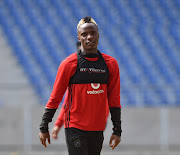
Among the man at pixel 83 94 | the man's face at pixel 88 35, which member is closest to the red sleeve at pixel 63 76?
the man at pixel 83 94

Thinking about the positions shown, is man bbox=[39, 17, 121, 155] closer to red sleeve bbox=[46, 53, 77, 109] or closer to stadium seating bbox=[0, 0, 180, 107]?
red sleeve bbox=[46, 53, 77, 109]

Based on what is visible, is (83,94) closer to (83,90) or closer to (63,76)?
(83,90)

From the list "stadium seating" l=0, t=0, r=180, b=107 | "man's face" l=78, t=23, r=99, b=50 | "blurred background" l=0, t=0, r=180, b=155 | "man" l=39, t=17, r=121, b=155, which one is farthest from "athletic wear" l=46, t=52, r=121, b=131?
"stadium seating" l=0, t=0, r=180, b=107

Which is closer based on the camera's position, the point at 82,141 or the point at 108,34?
the point at 82,141

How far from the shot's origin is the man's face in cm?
317

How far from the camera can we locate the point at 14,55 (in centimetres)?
1185

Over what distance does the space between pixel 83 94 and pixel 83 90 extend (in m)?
0.03

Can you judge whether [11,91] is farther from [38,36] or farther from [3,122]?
[38,36]

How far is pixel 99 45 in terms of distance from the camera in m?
11.8

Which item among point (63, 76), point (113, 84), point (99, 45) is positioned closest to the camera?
point (63, 76)

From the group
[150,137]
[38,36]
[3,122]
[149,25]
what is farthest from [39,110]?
[149,25]

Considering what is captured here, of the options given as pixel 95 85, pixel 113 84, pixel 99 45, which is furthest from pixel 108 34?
pixel 95 85

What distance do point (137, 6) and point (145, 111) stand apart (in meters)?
5.85

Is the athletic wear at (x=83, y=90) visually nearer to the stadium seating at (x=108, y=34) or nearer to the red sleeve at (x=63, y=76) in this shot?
the red sleeve at (x=63, y=76)
